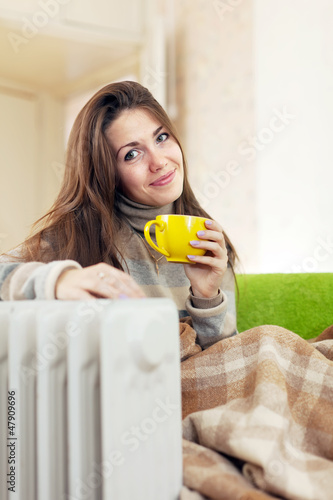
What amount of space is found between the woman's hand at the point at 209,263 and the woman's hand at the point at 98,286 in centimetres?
24

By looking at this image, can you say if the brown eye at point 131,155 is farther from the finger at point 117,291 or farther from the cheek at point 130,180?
the finger at point 117,291

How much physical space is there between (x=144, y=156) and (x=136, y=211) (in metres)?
0.12

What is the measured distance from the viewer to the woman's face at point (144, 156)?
3.64 ft

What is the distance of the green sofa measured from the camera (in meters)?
1.21

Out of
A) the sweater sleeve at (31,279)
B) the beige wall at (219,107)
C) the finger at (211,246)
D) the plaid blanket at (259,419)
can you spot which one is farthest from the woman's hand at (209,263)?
the beige wall at (219,107)

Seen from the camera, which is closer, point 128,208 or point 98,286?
point 98,286

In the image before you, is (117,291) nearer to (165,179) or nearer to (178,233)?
(178,233)

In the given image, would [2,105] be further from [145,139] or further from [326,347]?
[326,347]

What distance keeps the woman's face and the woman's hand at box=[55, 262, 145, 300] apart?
18.2 inches

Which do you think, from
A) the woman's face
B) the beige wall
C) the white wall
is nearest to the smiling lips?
the woman's face

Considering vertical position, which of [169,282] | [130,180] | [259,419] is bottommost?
[259,419]

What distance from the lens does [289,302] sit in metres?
1.26

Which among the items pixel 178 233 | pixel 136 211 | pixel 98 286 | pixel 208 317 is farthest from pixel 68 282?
pixel 136 211

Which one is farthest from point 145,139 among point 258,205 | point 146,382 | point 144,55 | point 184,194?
point 144,55
